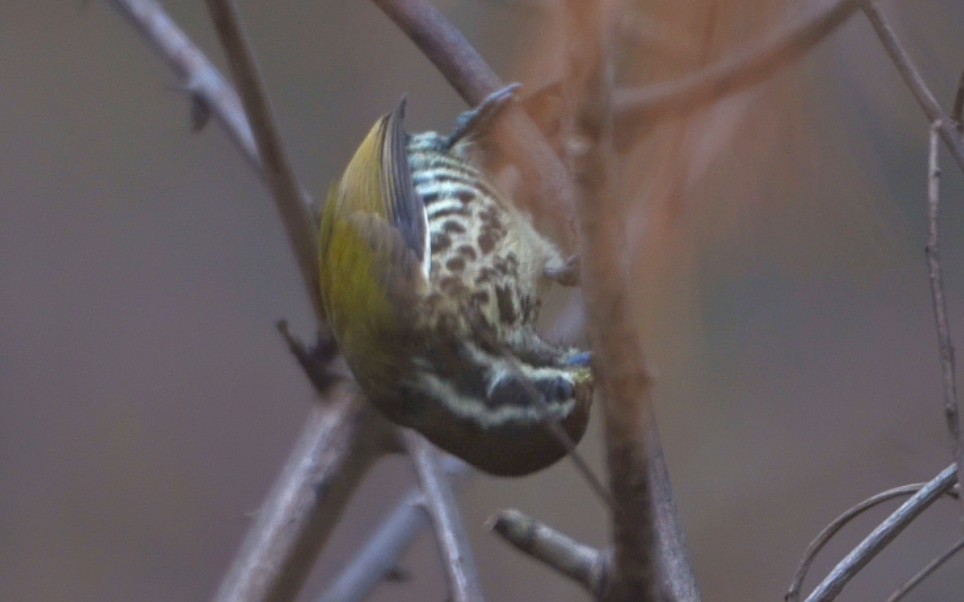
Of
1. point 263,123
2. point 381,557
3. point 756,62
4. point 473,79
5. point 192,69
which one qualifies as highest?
point 192,69

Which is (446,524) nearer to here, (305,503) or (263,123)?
(305,503)

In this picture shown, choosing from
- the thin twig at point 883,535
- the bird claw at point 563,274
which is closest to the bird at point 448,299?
the bird claw at point 563,274

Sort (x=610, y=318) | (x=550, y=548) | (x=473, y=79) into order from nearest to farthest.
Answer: (x=610, y=318), (x=550, y=548), (x=473, y=79)

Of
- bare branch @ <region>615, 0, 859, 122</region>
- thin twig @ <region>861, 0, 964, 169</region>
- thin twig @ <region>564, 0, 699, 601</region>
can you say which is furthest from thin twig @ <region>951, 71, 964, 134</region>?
thin twig @ <region>564, 0, 699, 601</region>

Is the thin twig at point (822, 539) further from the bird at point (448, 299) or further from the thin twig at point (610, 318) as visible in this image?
the bird at point (448, 299)

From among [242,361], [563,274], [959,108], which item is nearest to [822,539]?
[959,108]

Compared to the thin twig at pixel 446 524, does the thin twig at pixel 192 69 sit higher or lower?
higher

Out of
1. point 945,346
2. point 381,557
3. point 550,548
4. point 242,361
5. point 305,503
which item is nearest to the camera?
Answer: point 945,346
